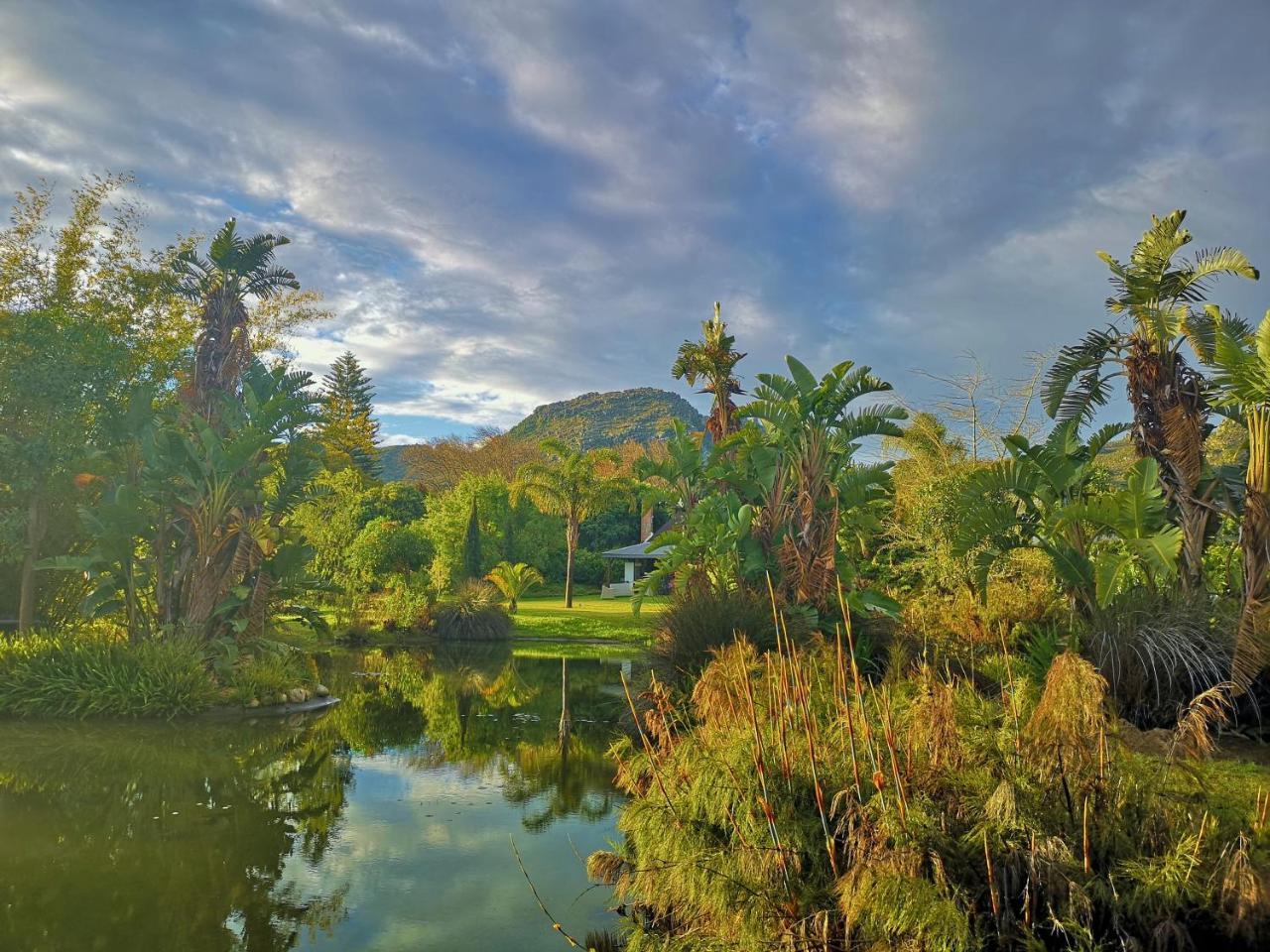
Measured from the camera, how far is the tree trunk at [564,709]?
38.0ft

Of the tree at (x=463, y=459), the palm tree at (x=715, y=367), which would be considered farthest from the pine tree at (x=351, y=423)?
the palm tree at (x=715, y=367)

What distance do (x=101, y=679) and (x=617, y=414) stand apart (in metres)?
130

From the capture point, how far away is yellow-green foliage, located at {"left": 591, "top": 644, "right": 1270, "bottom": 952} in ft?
13.0

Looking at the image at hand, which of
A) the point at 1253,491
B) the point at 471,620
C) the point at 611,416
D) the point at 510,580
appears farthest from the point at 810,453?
the point at 611,416

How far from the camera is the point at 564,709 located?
45.2 ft

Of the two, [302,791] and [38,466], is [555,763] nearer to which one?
[302,791]

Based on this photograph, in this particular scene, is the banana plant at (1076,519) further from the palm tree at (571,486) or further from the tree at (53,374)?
the palm tree at (571,486)

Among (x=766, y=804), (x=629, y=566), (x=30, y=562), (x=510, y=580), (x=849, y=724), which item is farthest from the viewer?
(x=629, y=566)

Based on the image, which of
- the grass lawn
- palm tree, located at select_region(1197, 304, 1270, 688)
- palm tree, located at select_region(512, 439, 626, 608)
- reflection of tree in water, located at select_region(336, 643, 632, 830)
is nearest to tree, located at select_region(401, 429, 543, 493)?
palm tree, located at select_region(512, 439, 626, 608)

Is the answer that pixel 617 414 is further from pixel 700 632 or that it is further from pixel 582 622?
pixel 700 632

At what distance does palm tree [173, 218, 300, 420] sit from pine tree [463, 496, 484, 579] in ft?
64.8

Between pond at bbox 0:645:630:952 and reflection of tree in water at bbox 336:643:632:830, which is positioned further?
reflection of tree in water at bbox 336:643:632:830

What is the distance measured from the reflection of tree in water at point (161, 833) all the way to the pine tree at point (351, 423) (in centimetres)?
3199

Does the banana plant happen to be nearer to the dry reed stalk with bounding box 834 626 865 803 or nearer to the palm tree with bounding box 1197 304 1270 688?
the palm tree with bounding box 1197 304 1270 688
